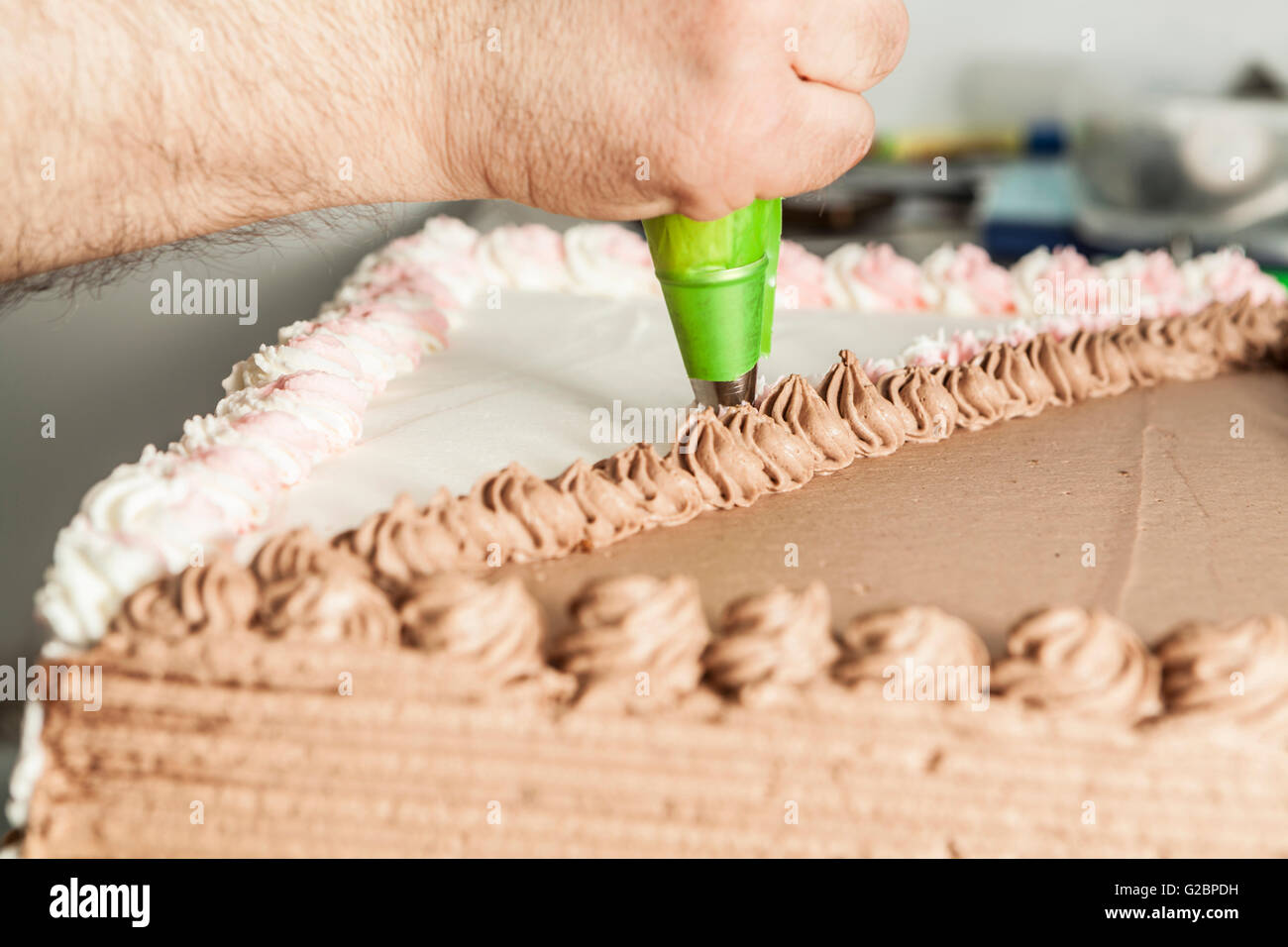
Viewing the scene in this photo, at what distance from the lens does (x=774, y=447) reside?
1.39 metres

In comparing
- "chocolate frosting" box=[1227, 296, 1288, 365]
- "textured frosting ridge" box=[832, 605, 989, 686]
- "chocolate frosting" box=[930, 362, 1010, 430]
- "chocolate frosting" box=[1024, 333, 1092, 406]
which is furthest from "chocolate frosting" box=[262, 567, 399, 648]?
"chocolate frosting" box=[1227, 296, 1288, 365]

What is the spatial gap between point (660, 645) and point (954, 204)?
10.8 ft

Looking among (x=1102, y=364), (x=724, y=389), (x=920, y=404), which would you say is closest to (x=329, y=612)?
(x=724, y=389)

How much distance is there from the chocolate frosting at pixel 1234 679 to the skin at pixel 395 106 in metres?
0.63

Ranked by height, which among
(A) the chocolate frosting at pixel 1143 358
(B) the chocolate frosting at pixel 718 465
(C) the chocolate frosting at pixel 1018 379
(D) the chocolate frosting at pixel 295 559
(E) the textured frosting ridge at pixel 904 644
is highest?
(A) the chocolate frosting at pixel 1143 358

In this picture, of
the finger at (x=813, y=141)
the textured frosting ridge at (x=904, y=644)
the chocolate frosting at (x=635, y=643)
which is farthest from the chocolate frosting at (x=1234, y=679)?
the finger at (x=813, y=141)

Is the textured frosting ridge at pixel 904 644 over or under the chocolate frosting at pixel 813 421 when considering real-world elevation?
under

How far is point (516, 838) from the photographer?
1.04 metres

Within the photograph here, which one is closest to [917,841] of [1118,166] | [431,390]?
[431,390]

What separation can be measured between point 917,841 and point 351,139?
2.88 feet

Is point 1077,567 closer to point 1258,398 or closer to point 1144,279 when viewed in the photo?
point 1258,398

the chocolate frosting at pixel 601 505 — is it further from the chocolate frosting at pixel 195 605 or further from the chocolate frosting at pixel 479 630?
the chocolate frosting at pixel 195 605

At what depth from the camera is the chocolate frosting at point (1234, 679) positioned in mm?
997
